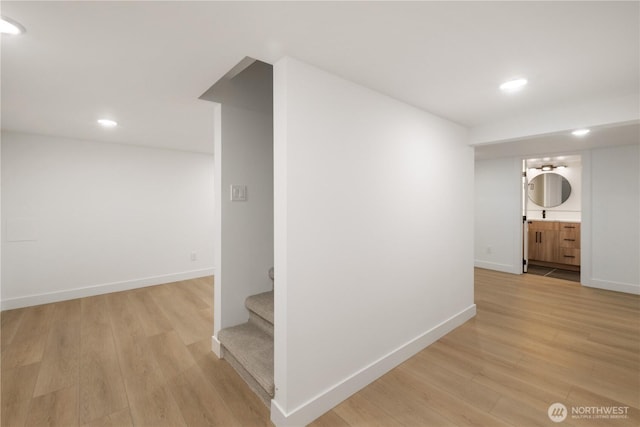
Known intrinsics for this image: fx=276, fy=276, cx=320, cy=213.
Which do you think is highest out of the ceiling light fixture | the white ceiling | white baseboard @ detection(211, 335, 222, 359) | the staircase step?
the ceiling light fixture

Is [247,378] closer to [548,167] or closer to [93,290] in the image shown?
[93,290]

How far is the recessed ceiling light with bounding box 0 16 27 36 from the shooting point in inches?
50.9

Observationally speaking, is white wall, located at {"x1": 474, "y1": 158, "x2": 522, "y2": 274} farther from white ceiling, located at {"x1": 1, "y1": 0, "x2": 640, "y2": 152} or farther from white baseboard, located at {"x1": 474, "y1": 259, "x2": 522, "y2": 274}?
white ceiling, located at {"x1": 1, "y1": 0, "x2": 640, "y2": 152}

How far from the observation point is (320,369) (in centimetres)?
180

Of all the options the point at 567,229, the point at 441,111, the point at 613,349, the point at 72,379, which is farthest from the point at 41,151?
the point at 567,229

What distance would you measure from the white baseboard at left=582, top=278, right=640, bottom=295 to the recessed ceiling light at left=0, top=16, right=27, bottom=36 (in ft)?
22.6

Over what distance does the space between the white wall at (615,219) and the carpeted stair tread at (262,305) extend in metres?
5.18

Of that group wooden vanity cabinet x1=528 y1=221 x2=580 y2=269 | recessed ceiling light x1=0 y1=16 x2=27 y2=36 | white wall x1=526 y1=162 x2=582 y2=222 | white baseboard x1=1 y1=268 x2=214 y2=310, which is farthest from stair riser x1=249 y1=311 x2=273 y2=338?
wooden vanity cabinet x1=528 y1=221 x2=580 y2=269

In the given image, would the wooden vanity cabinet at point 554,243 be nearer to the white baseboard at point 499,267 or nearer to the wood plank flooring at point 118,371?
the white baseboard at point 499,267

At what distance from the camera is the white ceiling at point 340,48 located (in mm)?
1251

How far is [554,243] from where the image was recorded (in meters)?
5.80

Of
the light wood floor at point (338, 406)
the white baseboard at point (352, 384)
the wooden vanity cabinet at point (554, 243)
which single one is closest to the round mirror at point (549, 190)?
the wooden vanity cabinet at point (554, 243)

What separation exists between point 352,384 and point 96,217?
4.26m

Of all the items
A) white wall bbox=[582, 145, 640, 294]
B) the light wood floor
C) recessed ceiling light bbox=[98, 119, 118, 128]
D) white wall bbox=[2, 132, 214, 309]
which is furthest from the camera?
white wall bbox=[582, 145, 640, 294]
